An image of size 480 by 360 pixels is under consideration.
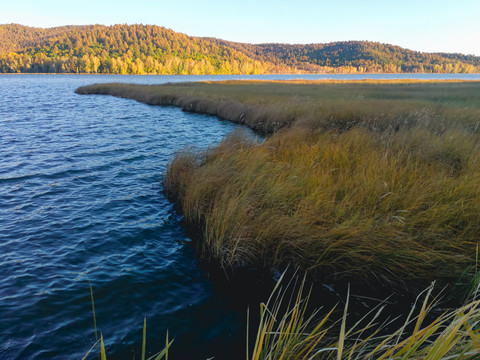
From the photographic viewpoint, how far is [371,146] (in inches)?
340

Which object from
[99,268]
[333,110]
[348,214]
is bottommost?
[99,268]

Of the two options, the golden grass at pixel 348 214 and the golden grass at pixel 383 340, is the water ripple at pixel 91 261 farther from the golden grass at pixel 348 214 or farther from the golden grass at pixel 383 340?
the golden grass at pixel 383 340

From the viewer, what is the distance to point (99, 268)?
17.7 feet

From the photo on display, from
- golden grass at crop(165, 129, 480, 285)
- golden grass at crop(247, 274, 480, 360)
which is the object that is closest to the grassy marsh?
golden grass at crop(165, 129, 480, 285)

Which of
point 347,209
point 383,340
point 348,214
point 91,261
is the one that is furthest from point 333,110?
point 383,340

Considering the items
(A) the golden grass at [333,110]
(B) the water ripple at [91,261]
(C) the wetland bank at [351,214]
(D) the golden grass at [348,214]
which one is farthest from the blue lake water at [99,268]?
(A) the golden grass at [333,110]

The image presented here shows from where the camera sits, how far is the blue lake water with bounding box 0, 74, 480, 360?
3896mm

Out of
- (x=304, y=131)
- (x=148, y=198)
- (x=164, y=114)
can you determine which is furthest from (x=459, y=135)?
(x=164, y=114)

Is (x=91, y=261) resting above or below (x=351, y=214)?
below

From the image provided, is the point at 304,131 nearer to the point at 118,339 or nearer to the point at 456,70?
the point at 118,339

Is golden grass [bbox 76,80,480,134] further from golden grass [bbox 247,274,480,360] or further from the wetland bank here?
golden grass [bbox 247,274,480,360]

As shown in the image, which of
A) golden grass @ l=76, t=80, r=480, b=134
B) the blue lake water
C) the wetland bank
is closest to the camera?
the blue lake water

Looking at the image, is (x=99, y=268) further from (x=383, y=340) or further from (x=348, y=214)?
(x=383, y=340)

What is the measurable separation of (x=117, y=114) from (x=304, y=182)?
2315cm
